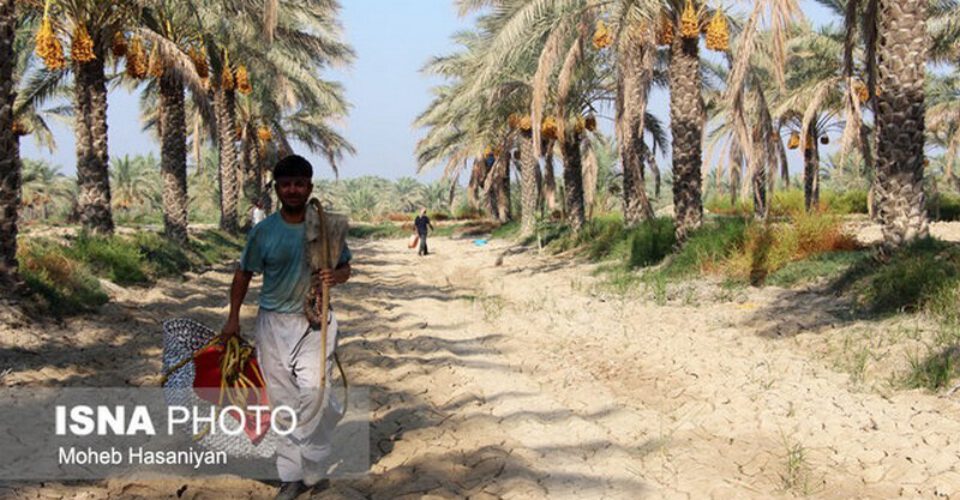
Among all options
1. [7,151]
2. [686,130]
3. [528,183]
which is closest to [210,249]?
[7,151]

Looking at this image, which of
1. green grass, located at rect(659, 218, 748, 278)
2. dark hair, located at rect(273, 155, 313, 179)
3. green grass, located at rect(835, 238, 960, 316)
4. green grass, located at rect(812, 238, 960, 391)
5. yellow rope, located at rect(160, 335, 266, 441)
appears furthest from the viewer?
green grass, located at rect(659, 218, 748, 278)

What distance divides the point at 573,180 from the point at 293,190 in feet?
53.4

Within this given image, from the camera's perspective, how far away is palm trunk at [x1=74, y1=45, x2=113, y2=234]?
475 inches

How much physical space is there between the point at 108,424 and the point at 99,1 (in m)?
9.63

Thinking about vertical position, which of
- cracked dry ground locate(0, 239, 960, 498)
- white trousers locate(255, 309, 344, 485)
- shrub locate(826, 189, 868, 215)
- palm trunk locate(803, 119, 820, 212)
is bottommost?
cracked dry ground locate(0, 239, 960, 498)

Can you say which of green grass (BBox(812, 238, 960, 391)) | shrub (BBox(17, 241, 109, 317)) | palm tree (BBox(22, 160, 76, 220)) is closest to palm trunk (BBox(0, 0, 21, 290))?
shrub (BBox(17, 241, 109, 317))

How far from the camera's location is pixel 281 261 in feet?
11.1

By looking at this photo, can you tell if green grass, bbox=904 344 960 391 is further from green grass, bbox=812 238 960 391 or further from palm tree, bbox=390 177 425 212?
palm tree, bbox=390 177 425 212

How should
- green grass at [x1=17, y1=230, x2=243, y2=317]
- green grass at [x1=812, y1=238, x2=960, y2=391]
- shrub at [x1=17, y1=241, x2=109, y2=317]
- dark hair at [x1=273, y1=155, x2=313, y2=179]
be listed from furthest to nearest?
green grass at [x1=17, y1=230, x2=243, y2=317], shrub at [x1=17, y1=241, x2=109, y2=317], green grass at [x1=812, y1=238, x2=960, y2=391], dark hair at [x1=273, y1=155, x2=313, y2=179]

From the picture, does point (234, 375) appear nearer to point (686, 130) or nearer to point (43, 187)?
point (686, 130)

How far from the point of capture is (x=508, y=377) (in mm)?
5855

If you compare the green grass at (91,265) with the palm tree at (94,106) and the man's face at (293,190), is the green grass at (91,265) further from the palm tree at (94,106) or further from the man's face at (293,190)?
the man's face at (293,190)

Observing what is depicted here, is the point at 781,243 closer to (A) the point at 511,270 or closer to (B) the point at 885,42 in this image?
(B) the point at 885,42

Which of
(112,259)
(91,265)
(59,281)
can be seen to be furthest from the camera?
(112,259)
